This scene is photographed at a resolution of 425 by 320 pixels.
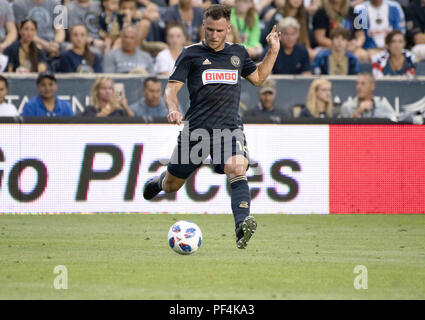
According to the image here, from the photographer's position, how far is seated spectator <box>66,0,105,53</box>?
17.5 meters

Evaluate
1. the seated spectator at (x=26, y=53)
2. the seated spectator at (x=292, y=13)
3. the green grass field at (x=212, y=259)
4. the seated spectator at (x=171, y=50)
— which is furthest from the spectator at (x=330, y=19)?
the green grass field at (x=212, y=259)

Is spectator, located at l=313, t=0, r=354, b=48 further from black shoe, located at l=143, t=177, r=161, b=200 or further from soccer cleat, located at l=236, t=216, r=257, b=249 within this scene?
soccer cleat, located at l=236, t=216, r=257, b=249

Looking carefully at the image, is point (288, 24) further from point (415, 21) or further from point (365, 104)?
point (415, 21)

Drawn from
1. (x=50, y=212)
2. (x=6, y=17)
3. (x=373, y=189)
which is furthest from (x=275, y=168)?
(x=6, y=17)

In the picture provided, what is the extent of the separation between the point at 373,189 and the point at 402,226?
1.95 m

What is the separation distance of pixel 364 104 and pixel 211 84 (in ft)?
21.7

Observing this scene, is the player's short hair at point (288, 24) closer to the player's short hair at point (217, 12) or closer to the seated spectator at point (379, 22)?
the seated spectator at point (379, 22)

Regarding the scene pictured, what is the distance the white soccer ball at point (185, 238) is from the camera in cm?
940

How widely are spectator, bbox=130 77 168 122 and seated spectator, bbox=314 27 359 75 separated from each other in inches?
132

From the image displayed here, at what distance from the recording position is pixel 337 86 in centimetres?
1641

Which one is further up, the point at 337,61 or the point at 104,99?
the point at 337,61

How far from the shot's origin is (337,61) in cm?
1719

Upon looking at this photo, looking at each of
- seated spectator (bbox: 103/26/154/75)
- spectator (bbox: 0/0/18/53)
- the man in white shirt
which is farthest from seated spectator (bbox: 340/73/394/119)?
spectator (bbox: 0/0/18/53)

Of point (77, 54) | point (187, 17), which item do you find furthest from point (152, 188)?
point (187, 17)
